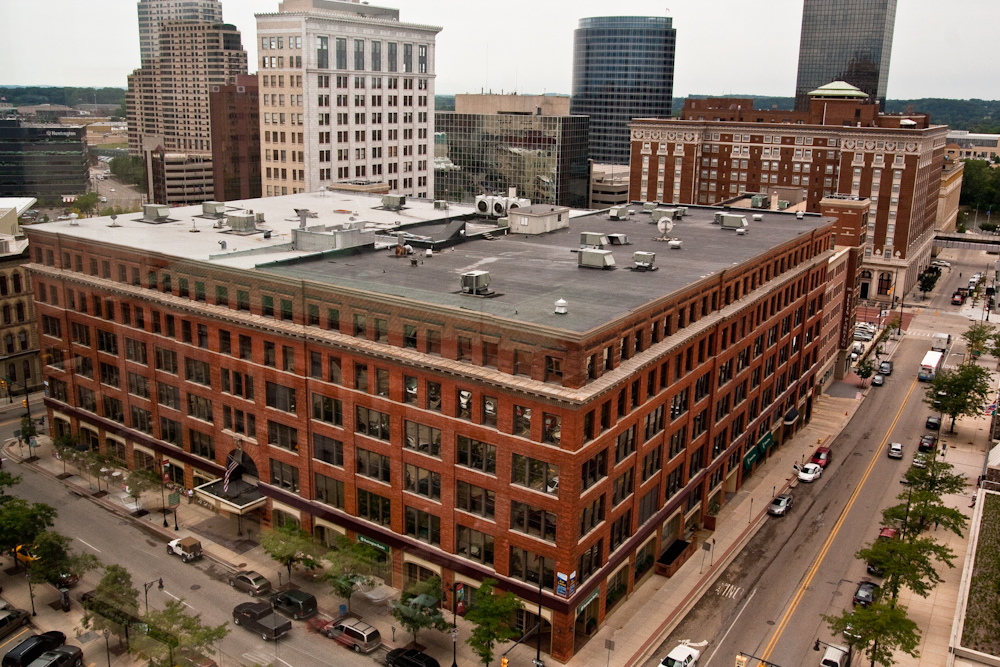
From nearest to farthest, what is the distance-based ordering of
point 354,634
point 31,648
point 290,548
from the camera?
point 31,648 < point 354,634 < point 290,548

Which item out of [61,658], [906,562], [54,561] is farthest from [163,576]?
[906,562]

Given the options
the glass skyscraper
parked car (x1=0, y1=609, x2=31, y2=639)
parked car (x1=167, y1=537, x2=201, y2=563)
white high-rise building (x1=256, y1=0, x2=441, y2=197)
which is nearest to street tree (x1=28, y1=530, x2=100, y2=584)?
parked car (x1=0, y1=609, x2=31, y2=639)

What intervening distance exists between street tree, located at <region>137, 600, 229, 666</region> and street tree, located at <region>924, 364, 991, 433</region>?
70.1 meters

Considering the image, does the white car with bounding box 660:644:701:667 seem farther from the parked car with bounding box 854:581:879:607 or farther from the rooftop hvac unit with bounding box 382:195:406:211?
the rooftop hvac unit with bounding box 382:195:406:211

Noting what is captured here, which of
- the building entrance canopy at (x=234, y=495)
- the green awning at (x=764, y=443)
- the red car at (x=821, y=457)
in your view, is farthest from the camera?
the red car at (x=821, y=457)

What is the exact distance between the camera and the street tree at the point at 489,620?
146 ft

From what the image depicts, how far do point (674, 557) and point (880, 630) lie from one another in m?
14.6

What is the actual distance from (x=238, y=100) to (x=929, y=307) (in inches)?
4435

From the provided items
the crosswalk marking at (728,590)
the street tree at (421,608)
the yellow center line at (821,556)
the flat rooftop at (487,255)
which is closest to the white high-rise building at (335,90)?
the flat rooftop at (487,255)

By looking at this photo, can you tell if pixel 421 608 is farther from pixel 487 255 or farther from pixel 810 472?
pixel 810 472

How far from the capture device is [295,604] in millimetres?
50094

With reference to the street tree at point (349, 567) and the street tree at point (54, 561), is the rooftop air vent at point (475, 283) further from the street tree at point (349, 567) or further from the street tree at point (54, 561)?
the street tree at point (54, 561)

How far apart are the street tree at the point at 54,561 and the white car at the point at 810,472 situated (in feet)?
177

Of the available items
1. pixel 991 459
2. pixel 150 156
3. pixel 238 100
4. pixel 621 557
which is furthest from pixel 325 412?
pixel 238 100
